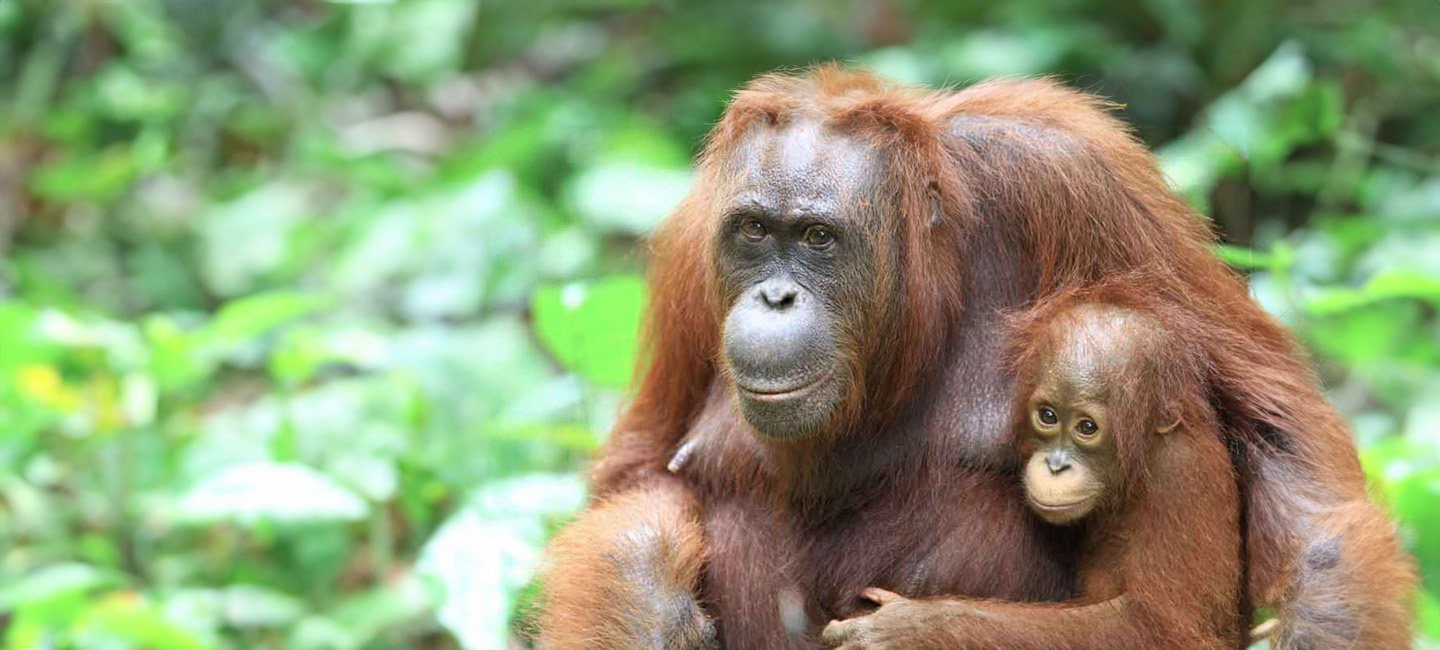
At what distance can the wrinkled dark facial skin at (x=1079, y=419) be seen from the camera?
2898mm

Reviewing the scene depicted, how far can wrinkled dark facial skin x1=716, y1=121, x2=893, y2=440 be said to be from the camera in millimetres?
2980

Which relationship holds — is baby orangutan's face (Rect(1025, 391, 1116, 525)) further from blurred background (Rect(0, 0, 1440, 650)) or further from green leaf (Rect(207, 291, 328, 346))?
green leaf (Rect(207, 291, 328, 346))

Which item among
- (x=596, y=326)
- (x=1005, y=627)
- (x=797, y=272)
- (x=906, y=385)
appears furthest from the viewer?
(x=596, y=326)

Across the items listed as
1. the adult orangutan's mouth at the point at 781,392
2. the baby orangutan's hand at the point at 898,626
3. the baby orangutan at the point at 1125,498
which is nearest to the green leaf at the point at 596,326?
the adult orangutan's mouth at the point at 781,392

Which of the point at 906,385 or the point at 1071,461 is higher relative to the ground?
the point at 906,385

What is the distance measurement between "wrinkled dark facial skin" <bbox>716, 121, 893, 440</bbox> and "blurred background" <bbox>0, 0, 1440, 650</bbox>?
1.01 meters

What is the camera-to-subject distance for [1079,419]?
2.92m

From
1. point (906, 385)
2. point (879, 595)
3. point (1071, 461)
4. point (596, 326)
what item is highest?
point (596, 326)

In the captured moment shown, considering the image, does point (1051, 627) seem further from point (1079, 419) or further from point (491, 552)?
point (491, 552)

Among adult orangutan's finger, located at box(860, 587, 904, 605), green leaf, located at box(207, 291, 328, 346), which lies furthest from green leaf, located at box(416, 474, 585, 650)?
green leaf, located at box(207, 291, 328, 346)

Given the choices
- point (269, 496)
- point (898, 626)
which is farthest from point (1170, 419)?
point (269, 496)

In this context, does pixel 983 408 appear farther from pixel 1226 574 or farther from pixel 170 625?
pixel 170 625

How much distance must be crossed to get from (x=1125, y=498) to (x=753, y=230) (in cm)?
90

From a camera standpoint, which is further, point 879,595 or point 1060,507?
point 879,595
